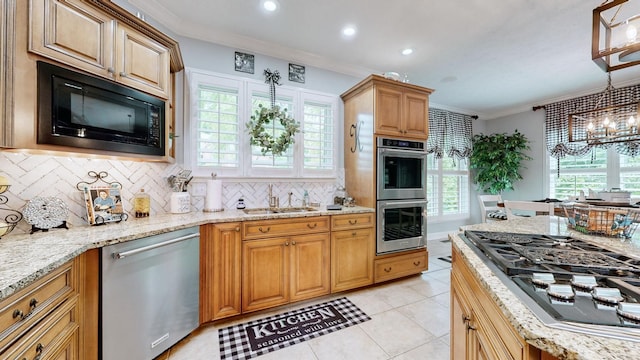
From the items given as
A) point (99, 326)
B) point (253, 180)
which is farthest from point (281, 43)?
point (99, 326)

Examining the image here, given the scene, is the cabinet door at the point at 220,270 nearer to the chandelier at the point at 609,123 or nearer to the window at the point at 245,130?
the window at the point at 245,130

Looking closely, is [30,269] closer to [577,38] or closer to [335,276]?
[335,276]

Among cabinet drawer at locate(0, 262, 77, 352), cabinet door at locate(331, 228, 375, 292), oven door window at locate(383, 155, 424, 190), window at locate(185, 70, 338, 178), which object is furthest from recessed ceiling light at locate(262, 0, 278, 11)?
cabinet drawer at locate(0, 262, 77, 352)

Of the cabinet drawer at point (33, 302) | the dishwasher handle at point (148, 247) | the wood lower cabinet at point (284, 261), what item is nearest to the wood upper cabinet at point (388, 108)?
the wood lower cabinet at point (284, 261)

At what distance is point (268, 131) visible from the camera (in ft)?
9.27

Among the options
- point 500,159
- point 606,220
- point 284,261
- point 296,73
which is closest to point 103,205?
point 284,261

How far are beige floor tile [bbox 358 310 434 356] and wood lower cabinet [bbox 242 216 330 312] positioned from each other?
58cm

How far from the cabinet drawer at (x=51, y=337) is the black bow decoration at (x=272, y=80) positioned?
2346mm

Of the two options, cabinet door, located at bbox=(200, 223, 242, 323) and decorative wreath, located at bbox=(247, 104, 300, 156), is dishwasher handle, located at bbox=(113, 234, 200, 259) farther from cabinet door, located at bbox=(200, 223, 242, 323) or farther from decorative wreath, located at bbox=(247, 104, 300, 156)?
decorative wreath, located at bbox=(247, 104, 300, 156)

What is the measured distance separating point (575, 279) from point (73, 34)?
2.59m

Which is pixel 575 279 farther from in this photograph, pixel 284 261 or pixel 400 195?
pixel 400 195

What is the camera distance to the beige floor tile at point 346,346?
173 centimetres

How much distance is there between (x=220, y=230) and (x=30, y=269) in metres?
1.14

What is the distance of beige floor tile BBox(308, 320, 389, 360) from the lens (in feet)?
5.68
